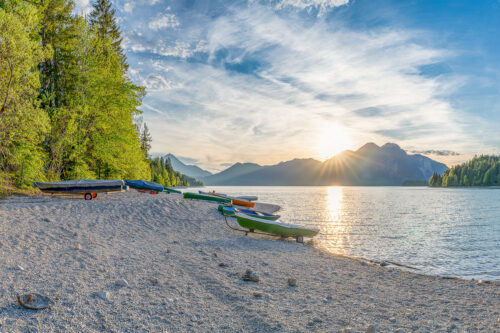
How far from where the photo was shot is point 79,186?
2136 centimetres

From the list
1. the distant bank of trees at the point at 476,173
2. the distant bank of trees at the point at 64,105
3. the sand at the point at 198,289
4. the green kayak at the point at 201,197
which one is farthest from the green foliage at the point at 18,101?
the distant bank of trees at the point at 476,173

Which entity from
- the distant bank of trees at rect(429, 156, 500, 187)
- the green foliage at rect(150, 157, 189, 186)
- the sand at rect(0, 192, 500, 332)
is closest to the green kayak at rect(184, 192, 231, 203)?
the sand at rect(0, 192, 500, 332)

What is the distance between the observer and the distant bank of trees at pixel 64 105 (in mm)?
21125

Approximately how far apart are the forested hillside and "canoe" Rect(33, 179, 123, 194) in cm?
299

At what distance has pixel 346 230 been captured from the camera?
2355 centimetres

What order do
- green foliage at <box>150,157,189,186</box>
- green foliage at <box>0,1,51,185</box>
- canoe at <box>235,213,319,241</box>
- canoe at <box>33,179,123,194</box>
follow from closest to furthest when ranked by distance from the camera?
canoe at <box>235,213,319,241</box>
green foliage at <box>0,1,51,185</box>
canoe at <box>33,179,123,194</box>
green foliage at <box>150,157,189,186</box>

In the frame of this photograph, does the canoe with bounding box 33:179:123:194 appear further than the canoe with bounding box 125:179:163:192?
No

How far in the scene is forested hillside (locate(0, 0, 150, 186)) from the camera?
2127 cm

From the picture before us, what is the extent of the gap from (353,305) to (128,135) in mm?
32462

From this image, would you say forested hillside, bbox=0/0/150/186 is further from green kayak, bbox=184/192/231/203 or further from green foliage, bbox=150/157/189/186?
green foliage, bbox=150/157/189/186

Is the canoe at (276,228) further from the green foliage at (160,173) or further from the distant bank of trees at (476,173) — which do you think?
the distant bank of trees at (476,173)

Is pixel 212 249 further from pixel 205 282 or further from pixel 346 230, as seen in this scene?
pixel 346 230

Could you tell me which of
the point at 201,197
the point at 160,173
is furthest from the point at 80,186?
the point at 160,173

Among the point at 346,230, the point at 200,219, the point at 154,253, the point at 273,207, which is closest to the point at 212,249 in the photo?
the point at 154,253
